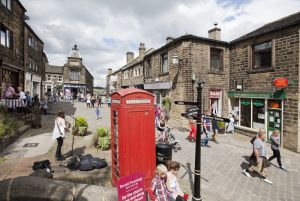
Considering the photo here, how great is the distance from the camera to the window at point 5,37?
13.1m

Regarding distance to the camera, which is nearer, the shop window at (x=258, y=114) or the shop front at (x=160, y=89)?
the shop window at (x=258, y=114)

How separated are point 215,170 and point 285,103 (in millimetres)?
6261

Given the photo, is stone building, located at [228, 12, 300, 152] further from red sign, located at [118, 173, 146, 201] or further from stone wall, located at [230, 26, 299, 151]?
red sign, located at [118, 173, 146, 201]

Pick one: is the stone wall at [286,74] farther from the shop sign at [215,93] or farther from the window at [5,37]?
the window at [5,37]

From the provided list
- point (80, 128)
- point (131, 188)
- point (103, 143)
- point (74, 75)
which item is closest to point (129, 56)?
point (74, 75)

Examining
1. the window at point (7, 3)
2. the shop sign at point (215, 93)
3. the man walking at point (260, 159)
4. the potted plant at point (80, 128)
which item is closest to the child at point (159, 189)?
the man walking at point (260, 159)

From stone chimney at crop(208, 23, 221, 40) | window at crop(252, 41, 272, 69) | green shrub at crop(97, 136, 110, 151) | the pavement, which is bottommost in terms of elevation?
the pavement

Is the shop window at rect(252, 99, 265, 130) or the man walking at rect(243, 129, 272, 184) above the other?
the shop window at rect(252, 99, 265, 130)

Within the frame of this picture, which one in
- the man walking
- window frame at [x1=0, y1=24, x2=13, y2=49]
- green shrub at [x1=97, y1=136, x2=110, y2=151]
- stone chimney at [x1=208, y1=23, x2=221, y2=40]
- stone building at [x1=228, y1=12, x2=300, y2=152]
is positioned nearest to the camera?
the man walking

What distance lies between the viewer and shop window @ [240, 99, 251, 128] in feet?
42.0

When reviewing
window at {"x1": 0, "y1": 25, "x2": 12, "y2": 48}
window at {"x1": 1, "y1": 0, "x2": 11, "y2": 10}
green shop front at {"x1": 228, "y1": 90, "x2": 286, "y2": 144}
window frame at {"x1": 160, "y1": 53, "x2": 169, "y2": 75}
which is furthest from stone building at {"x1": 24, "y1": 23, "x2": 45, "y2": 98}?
green shop front at {"x1": 228, "y1": 90, "x2": 286, "y2": 144}

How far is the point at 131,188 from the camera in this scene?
2.78m

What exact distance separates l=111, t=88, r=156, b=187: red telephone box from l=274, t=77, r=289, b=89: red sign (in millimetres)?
8716

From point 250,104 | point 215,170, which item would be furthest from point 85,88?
point 215,170
